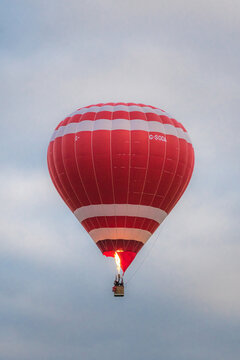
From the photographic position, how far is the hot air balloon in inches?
2408

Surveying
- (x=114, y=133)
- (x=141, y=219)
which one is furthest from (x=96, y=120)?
(x=141, y=219)

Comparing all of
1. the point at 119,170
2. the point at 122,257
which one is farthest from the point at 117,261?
the point at 119,170

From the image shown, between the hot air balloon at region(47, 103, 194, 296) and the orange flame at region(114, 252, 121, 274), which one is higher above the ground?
the hot air balloon at region(47, 103, 194, 296)

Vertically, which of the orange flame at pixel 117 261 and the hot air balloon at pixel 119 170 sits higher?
the hot air balloon at pixel 119 170

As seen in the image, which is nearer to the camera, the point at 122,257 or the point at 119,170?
the point at 119,170

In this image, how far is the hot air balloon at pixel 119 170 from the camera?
61156 mm

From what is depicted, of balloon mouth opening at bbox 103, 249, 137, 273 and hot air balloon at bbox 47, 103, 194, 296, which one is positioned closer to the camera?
hot air balloon at bbox 47, 103, 194, 296

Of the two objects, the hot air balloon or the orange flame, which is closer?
the hot air balloon

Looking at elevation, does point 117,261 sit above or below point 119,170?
below

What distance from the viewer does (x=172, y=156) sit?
6181 cm

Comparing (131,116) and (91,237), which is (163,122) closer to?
(131,116)

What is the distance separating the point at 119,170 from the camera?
200ft

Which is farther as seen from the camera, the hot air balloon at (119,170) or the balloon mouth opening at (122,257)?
the balloon mouth opening at (122,257)

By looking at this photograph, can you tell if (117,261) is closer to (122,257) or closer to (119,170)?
(122,257)
